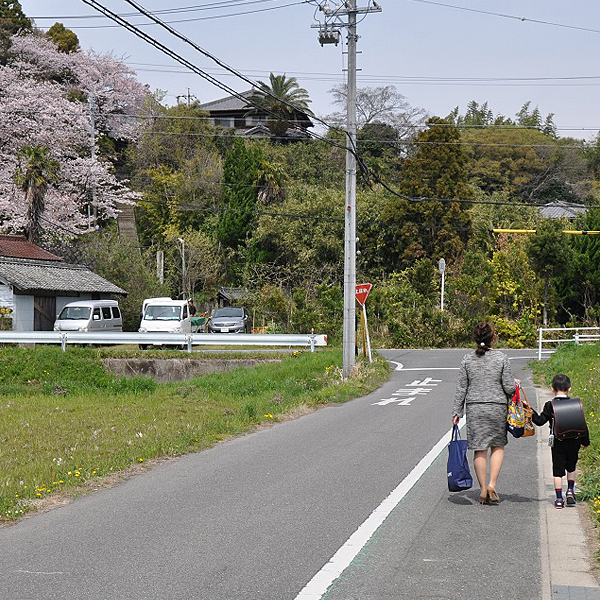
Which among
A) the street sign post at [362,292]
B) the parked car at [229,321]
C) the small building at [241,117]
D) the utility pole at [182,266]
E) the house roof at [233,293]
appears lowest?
the parked car at [229,321]

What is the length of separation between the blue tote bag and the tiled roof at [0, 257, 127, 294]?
94.4 ft

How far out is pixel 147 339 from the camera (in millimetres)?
29875

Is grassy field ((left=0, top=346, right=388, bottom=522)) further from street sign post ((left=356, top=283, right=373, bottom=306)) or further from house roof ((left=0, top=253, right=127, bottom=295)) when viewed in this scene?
house roof ((left=0, top=253, right=127, bottom=295))

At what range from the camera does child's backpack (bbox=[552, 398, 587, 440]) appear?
25.6 ft

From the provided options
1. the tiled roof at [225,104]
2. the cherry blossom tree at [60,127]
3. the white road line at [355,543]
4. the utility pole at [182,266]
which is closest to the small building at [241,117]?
the tiled roof at [225,104]

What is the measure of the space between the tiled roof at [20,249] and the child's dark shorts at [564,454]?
34.0m

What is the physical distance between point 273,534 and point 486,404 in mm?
2589

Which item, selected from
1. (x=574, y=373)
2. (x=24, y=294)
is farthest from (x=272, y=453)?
(x=24, y=294)

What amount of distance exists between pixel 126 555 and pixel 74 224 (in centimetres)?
4420

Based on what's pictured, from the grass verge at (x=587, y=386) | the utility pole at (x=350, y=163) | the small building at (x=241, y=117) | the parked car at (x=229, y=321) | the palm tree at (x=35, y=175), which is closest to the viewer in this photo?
the grass verge at (x=587, y=386)

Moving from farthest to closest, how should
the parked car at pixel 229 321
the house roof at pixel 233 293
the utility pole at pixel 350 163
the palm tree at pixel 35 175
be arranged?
the house roof at pixel 233 293 < the parked car at pixel 229 321 < the palm tree at pixel 35 175 < the utility pole at pixel 350 163

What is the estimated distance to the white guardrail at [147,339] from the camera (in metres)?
29.0

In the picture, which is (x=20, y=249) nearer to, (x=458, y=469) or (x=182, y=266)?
(x=182, y=266)

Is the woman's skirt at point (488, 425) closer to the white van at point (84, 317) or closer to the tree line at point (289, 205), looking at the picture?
the tree line at point (289, 205)
